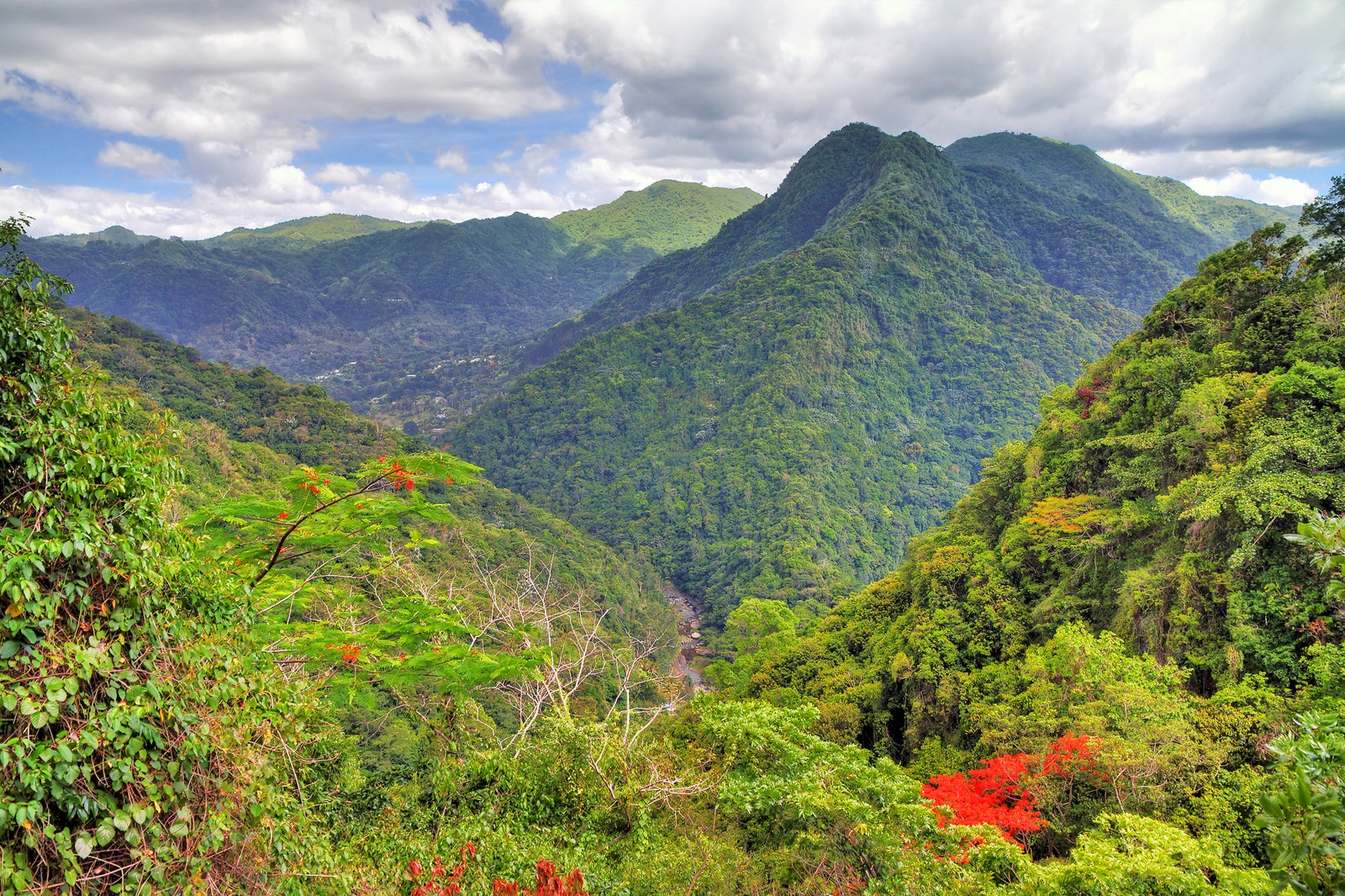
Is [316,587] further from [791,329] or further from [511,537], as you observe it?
[791,329]

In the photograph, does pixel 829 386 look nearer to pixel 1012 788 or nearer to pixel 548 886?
pixel 1012 788

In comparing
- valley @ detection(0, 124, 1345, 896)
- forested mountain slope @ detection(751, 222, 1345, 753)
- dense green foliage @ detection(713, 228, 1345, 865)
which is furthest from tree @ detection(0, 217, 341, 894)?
forested mountain slope @ detection(751, 222, 1345, 753)

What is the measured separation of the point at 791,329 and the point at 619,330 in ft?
139

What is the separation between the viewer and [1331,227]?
1909cm

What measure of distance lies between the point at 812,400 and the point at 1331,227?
83.1 m

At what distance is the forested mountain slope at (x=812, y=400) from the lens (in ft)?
280

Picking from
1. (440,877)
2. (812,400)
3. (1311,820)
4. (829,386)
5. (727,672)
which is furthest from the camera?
(829,386)

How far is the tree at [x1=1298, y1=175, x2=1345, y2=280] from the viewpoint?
19.0 m

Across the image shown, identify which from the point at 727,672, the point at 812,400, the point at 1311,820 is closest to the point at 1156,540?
the point at 1311,820

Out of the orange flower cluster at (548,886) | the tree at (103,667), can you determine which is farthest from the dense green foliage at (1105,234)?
the tree at (103,667)

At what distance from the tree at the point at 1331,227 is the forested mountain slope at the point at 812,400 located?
51571 mm

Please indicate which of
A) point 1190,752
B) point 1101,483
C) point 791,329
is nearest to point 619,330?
point 791,329

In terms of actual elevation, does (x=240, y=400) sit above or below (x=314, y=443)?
above

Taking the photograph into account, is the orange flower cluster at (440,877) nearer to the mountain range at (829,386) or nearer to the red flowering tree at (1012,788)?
the red flowering tree at (1012,788)
